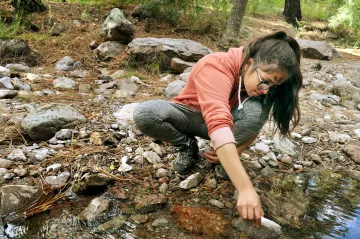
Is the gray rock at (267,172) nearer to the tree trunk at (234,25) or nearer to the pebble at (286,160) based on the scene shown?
the pebble at (286,160)

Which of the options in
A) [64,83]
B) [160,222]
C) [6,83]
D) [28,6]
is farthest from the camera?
[28,6]

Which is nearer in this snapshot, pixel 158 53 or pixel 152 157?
pixel 152 157

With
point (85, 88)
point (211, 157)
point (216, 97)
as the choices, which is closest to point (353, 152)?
point (211, 157)

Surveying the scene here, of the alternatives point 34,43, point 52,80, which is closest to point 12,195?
point 52,80

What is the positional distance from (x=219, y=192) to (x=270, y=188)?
37 cm

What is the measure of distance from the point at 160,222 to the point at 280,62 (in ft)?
3.36

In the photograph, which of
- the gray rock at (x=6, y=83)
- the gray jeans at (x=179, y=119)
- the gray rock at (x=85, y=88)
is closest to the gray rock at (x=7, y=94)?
the gray rock at (x=6, y=83)

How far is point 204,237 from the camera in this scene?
1728mm

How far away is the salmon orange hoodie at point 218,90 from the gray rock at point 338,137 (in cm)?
140

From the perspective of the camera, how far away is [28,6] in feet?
19.3

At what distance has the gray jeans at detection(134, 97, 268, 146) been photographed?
206cm

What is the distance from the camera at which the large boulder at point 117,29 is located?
486 centimetres

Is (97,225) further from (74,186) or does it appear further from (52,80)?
(52,80)

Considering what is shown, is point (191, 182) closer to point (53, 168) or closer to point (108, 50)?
point (53, 168)
